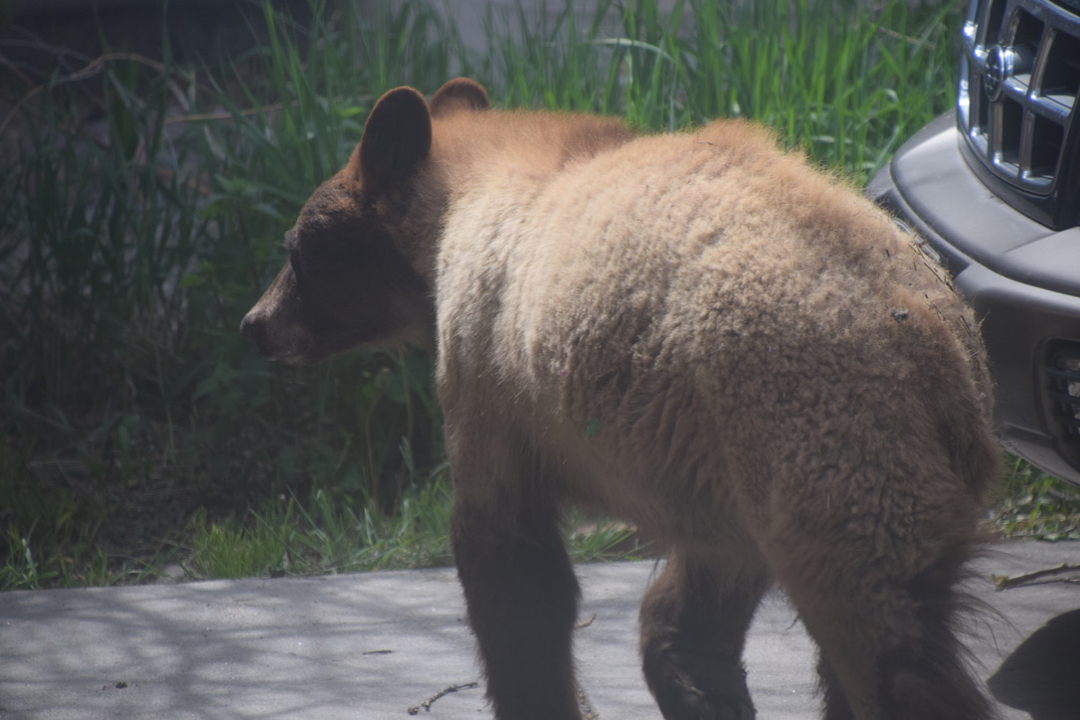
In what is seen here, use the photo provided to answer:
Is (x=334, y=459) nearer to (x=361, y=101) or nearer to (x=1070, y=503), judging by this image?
(x=361, y=101)

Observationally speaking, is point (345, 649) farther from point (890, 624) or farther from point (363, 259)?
point (890, 624)

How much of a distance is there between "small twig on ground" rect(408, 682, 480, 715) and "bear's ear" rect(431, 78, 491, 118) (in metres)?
1.74

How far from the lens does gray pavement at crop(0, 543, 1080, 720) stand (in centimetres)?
287

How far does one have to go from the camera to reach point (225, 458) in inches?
187

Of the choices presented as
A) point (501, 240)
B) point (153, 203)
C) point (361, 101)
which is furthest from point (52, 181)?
point (501, 240)

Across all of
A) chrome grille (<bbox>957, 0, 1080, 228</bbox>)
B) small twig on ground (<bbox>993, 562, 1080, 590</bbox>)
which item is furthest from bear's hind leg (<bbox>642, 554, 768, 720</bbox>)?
chrome grille (<bbox>957, 0, 1080, 228</bbox>)

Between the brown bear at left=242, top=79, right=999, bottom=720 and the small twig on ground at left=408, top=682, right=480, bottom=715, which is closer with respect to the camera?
the brown bear at left=242, top=79, right=999, bottom=720

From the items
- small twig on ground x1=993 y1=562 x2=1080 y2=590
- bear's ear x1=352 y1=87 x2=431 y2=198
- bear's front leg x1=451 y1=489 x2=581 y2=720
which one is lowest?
small twig on ground x1=993 y1=562 x2=1080 y2=590

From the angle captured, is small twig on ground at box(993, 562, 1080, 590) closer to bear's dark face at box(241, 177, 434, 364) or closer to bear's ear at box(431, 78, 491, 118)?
bear's dark face at box(241, 177, 434, 364)

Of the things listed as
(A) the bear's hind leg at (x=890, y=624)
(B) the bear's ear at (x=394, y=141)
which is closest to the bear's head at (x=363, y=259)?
(B) the bear's ear at (x=394, y=141)

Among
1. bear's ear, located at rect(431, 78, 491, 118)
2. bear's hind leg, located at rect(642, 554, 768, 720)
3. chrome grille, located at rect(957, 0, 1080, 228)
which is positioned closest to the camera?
chrome grille, located at rect(957, 0, 1080, 228)

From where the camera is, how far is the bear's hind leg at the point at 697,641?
274 cm

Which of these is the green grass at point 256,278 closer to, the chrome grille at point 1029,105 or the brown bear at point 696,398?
the brown bear at point 696,398

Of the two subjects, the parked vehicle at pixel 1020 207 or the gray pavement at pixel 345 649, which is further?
the gray pavement at pixel 345 649
